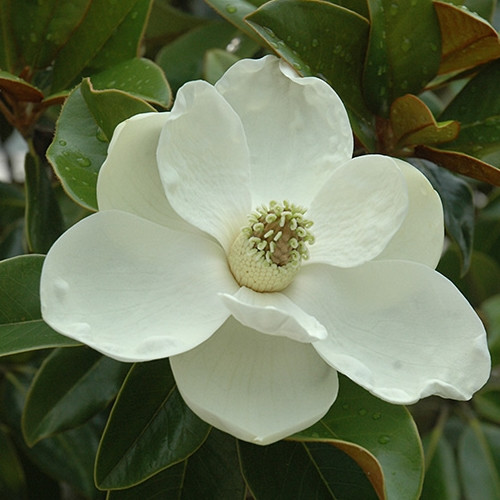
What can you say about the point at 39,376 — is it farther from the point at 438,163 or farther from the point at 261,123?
the point at 438,163

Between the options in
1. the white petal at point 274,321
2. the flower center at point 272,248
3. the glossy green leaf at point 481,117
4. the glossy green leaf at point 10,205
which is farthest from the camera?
the glossy green leaf at point 10,205

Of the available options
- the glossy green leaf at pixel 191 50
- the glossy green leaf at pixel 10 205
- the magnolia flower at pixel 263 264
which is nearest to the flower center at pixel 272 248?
the magnolia flower at pixel 263 264

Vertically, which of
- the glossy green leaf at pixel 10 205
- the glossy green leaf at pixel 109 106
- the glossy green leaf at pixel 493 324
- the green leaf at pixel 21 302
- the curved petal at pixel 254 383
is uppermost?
the glossy green leaf at pixel 109 106

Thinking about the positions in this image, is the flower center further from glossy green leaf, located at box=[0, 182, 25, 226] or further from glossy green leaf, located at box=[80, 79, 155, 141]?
glossy green leaf, located at box=[0, 182, 25, 226]

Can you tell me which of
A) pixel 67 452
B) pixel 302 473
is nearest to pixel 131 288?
pixel 302 473

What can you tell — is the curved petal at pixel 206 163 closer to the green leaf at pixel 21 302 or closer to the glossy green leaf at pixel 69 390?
the green leaf at pixel 21 302

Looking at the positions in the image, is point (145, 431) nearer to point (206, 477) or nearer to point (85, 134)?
point (206, 477)

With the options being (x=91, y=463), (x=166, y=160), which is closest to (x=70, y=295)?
(x=166, y=160)
